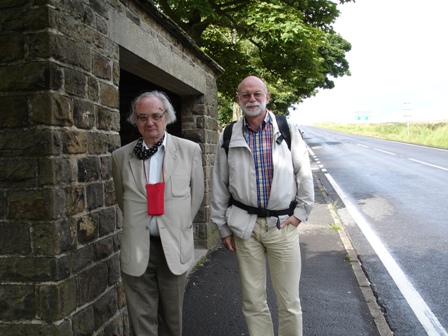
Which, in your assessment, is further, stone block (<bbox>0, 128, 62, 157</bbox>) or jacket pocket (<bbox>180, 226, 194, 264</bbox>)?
jacket pocket (<bbox>180, 226, 194, 264</bbox>)

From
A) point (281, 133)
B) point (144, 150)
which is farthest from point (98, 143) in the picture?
point (281, 133)

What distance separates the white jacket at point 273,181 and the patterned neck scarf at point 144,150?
545mm

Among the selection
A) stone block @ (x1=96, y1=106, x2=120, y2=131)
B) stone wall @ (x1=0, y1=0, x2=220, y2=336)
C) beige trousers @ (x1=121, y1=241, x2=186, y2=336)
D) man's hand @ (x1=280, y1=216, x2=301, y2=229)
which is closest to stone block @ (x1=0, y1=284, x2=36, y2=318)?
stone wall @ (x1=0, y1=0, x2=220, y2=336)

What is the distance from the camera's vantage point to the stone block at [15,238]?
2514 millimetres

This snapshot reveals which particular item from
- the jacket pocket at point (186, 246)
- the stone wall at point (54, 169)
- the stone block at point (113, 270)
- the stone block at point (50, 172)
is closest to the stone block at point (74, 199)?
the stone wall at point (54, 169)

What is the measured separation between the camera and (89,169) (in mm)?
2895

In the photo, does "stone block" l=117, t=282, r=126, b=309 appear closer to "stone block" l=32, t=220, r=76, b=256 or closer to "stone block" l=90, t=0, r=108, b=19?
"stone block" l=32, t=220, r=76, b=256

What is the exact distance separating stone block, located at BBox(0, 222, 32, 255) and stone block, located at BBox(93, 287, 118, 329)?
70 centimetres

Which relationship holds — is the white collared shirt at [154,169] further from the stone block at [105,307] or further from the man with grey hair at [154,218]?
the stone block at [105,307]

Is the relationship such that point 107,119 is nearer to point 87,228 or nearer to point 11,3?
point 87,228

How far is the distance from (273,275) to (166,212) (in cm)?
A: 101

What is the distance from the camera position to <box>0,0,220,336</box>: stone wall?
2.48 metres

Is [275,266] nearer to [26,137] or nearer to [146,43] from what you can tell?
[26,137]

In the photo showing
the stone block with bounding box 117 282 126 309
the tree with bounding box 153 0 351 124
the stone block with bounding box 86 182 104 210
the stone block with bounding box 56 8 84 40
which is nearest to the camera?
the stone block with bounding box 56 8 84 40
